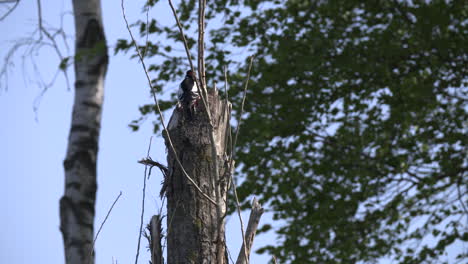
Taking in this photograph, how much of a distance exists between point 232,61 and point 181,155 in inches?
285

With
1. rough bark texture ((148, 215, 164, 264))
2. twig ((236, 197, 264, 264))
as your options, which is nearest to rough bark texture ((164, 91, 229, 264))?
rough bark texture ((148, 215, 164, 264))

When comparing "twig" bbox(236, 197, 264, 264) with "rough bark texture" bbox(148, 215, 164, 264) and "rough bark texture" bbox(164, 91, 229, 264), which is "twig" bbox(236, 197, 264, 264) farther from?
"rough bark texture" bbox(148, 215, 164, 264)

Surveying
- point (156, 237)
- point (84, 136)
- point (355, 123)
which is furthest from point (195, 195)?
point (355, 123)

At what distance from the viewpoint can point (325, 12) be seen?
1107 centimetres

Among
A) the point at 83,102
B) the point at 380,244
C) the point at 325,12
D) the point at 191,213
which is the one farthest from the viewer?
the point at 325,12

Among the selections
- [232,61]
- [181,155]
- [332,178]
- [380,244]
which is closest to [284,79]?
[232,61]

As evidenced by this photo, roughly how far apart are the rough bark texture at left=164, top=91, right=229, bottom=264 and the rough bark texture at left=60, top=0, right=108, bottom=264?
25.1 inches

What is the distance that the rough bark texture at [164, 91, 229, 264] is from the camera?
3.88 m

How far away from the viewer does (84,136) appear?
3.49 m

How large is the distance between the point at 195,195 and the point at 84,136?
0.86m

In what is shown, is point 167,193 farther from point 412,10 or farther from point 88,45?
point 412,10

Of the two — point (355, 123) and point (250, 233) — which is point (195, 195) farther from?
point (355, 123)

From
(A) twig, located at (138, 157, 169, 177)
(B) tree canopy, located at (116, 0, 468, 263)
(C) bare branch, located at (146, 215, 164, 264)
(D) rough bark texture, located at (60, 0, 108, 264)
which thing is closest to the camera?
(D) rough bark texture, located at (60, 0, 108, 264)

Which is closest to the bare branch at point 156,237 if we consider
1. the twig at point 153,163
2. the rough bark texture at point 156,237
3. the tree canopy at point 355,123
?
the rough bark texture at point 156,237
